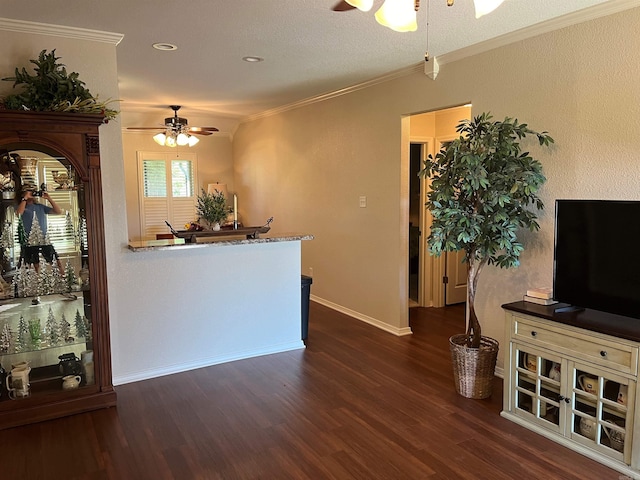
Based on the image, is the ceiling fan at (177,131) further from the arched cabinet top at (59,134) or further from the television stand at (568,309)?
the television stand at (568,309)

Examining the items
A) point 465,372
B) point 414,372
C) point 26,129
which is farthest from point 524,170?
point 26,129

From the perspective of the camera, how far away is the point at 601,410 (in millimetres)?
2525

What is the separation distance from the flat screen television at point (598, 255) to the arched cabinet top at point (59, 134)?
3024 millimetres

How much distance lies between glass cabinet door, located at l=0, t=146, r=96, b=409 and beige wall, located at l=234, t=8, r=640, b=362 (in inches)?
112

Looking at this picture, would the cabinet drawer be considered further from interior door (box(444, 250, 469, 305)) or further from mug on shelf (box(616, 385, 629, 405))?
interior door (box(444, 250, 469, 305))

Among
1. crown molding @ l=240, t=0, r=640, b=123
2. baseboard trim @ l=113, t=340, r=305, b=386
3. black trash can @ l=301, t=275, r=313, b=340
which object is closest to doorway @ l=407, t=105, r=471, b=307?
crown molding @ l=240, t=0, r=640, b=123

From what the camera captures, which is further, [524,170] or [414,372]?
[414,372]

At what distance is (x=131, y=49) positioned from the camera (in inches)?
146

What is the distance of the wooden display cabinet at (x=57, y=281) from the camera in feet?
9.84

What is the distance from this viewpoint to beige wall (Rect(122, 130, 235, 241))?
7445 mm

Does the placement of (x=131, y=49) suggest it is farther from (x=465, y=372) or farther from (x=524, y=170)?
(x=465, y=372)

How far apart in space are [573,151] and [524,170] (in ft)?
1.29

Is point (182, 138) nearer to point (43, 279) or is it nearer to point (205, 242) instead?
point (205, 242)

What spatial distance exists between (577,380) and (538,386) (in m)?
0.26
